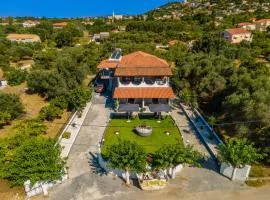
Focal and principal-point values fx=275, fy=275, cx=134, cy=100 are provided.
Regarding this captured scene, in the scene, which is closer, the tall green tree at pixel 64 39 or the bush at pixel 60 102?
the bush at pixel 60 102

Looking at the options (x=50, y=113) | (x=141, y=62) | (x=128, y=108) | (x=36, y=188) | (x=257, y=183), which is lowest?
(x=36, y=188)

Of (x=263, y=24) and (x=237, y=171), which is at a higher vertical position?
(x=263, y=24)

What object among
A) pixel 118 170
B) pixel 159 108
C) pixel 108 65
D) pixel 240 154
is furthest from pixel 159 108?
pixel 108 65

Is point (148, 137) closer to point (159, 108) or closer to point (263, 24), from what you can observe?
point (159, 108)

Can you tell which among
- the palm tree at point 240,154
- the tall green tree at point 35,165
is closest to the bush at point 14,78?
the tall green tree at point 35,165

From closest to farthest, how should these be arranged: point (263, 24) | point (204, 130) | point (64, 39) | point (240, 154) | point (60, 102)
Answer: point (240, 154) → point (204, 130) → point (60, 102) → point (64, 39) → point (263, 24)

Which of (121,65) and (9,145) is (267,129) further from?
(9,145)

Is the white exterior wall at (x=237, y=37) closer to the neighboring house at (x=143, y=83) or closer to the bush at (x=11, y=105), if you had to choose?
the neighboring house at (x=143, y=83)
